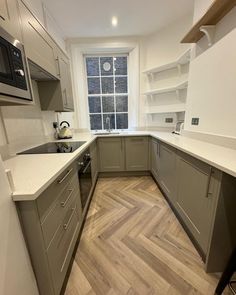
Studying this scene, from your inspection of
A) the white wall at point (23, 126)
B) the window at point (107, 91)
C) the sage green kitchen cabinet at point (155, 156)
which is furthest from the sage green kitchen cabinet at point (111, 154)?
the white wall at point (23, 126)

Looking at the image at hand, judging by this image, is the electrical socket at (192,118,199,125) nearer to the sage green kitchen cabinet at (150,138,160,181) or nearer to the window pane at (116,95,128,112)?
the sage green kitchen cabinet at (150,138,160,181)

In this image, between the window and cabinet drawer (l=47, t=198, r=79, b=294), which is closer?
cabinet drawer (l=47, t=198, r=79, b=294)

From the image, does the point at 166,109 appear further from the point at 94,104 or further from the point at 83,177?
the point at 83,177

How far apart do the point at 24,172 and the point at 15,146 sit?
27.7 inches

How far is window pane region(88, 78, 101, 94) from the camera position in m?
3.38

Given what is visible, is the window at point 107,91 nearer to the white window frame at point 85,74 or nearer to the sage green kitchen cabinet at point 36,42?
the white window frame at point 85,74

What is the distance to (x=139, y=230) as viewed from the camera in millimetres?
1641

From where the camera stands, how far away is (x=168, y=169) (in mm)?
1950

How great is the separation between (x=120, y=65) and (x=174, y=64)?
124cm

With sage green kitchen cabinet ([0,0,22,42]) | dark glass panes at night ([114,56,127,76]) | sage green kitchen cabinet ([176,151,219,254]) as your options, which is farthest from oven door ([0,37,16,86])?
dark glass panes at night ([114,56,127,76])

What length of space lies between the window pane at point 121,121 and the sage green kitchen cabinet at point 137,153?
84 cm

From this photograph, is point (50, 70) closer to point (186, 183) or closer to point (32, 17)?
point (32, 17)

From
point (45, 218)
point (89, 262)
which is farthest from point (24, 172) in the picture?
point (89, 262)

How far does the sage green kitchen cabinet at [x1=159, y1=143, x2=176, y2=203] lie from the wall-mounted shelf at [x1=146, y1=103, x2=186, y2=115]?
2.66 ft
